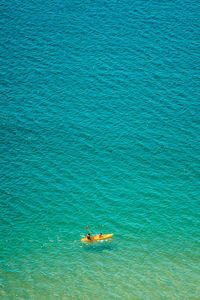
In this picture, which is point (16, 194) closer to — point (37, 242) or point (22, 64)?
point (37, 242)

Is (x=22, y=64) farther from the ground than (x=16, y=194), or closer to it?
farther from the ground

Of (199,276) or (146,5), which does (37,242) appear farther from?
(146,5)

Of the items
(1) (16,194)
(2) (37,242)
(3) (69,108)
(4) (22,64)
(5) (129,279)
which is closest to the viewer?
(5) (129,279)

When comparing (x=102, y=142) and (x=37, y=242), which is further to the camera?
(x=102, y=142)

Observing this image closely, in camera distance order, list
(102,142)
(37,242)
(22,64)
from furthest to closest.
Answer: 1. (22,64)
2. (102,142)
3. (37,242)

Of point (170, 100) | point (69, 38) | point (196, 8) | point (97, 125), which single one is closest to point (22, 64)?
point (69, 38)

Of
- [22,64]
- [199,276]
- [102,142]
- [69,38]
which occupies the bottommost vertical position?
[199,276]

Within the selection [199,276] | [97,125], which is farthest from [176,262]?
[97,125]
